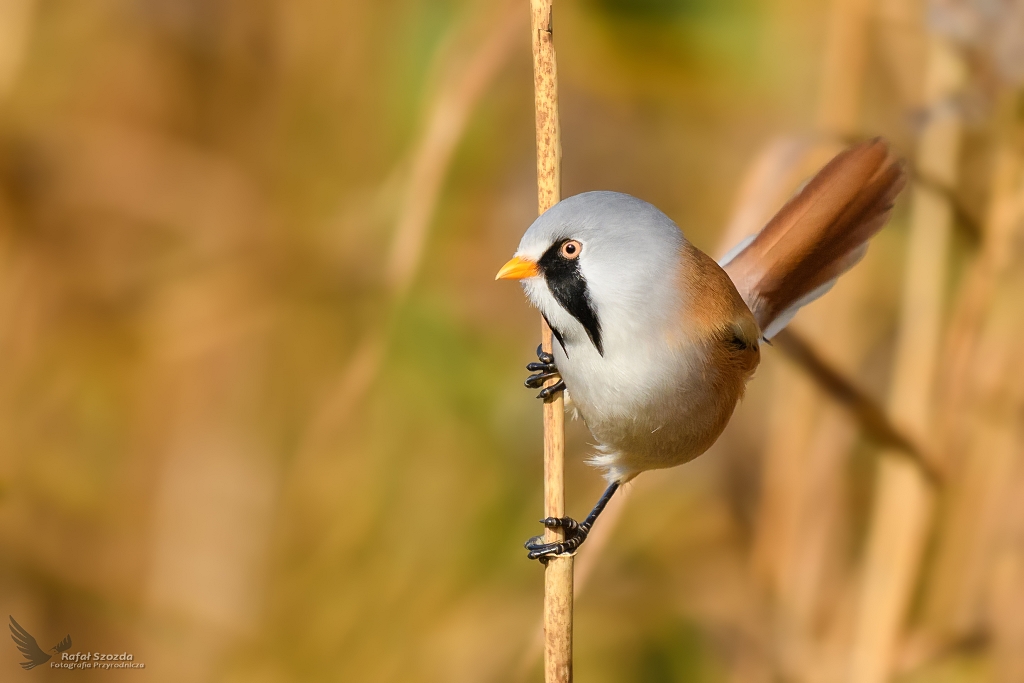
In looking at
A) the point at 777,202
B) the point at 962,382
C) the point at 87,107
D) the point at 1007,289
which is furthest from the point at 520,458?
the point at 87,107

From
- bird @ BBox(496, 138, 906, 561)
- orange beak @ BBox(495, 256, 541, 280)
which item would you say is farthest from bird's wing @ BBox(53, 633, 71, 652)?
orange beak @ BBox(495, 256, 541, 280)

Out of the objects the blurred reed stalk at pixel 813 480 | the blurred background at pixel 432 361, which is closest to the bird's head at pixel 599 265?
the blurred background at pixel 432 361

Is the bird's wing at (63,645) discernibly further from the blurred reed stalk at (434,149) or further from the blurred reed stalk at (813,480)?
the blurred reed stalk at (813,480)

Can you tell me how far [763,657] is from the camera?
8.41 feet

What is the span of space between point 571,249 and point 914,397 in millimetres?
1346

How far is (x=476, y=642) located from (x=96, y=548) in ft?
3.74

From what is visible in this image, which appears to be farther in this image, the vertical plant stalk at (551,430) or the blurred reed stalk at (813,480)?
the blurred reed stalk at (813,480)

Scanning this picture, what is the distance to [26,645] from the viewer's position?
7.72ft

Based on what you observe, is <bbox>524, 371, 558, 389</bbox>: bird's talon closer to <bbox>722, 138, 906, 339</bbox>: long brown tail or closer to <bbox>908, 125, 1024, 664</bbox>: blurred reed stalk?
<bbox>722, 138, 906, 339</bbox>: long brown tail

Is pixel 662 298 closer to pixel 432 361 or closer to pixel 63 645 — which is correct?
pixel 432 361

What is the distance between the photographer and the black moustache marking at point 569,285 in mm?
1619

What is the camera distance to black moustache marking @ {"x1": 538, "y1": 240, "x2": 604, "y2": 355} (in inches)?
63.7

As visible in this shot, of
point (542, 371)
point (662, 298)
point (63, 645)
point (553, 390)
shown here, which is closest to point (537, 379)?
point (542, 371)

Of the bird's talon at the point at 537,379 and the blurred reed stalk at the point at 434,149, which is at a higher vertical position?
the blurred reed stalk at the point at 434,149
